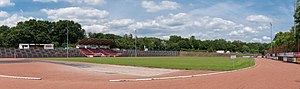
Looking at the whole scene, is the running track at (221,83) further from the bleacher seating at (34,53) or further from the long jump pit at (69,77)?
the bleacher seating at (34,53)

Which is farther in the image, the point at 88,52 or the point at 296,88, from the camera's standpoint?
the point at 88,52

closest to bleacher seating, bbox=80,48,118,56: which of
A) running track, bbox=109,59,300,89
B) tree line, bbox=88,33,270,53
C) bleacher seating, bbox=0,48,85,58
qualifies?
bleacher seating, bbox=0,48,85,58

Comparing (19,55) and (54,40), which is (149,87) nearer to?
(19,55)

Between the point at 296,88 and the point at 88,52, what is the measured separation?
8734 cm

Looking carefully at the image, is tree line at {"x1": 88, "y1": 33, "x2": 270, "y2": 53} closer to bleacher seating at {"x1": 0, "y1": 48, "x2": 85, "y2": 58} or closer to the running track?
bleacher seating at {"x1": 0, "y1": 48, "x2": 85, "y2": 58}

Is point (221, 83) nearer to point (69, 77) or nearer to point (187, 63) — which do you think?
point (69, 77)

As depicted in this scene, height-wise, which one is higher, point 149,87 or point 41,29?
point 41,29

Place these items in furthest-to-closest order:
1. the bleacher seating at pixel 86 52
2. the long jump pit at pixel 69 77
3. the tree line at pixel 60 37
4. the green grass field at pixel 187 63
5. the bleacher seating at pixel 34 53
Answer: the tree line at pixel 60 37 → the bleacher seating at pixel 86 52 → the bleacher seating at pixel 34 53 → the green grass field at pixel 187 63 → the long jump pit at pixel 69 77

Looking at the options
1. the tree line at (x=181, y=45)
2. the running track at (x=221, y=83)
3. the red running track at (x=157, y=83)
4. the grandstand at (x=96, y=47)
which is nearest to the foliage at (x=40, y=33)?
the grandstand at (x=96, y=47)

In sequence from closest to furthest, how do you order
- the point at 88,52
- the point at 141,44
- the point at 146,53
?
the point at 88,52, the point at 146,53, the point at 141,44

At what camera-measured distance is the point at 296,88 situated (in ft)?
43.3

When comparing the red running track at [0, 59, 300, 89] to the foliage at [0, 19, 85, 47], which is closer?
the red running track at [0, 59, 300, 89]

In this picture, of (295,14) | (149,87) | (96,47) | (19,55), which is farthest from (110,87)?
(96,47)

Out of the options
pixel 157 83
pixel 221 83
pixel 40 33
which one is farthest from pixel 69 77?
pixel 40 33
